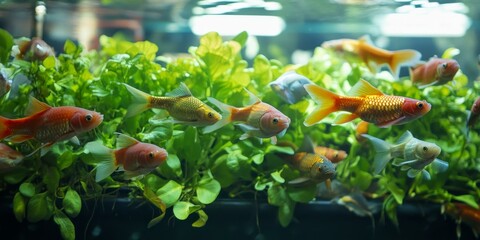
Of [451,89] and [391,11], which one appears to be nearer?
[451,89]

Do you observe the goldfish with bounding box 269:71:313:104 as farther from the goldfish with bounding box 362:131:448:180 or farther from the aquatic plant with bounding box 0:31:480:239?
the goldfish with bounding box 362:131:448:180

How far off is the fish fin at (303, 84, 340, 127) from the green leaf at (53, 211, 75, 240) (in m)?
1.07

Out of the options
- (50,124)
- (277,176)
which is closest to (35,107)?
(50,124)

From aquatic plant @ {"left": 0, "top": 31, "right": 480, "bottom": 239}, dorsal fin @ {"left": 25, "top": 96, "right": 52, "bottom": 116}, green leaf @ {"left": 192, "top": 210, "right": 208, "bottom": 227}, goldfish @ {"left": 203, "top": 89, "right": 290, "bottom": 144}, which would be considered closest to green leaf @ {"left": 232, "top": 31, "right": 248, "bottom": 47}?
aquatic plant @ {"left": 0, "top": 31, "right": 480, "bottom": 239}

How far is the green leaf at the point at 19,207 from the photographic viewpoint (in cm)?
189

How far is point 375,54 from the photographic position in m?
2.32

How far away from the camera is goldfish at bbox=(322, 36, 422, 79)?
2154 mm

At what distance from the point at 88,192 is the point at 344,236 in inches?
49.4

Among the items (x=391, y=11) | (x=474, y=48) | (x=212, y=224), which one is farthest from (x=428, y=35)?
(x=212, y=224)

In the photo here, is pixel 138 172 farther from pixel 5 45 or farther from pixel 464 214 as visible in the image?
pixel 464 214

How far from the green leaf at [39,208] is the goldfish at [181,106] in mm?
584

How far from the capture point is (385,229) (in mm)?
2242

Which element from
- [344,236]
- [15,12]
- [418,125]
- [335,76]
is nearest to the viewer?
[344,236]

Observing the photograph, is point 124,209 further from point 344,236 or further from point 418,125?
point 418,125
